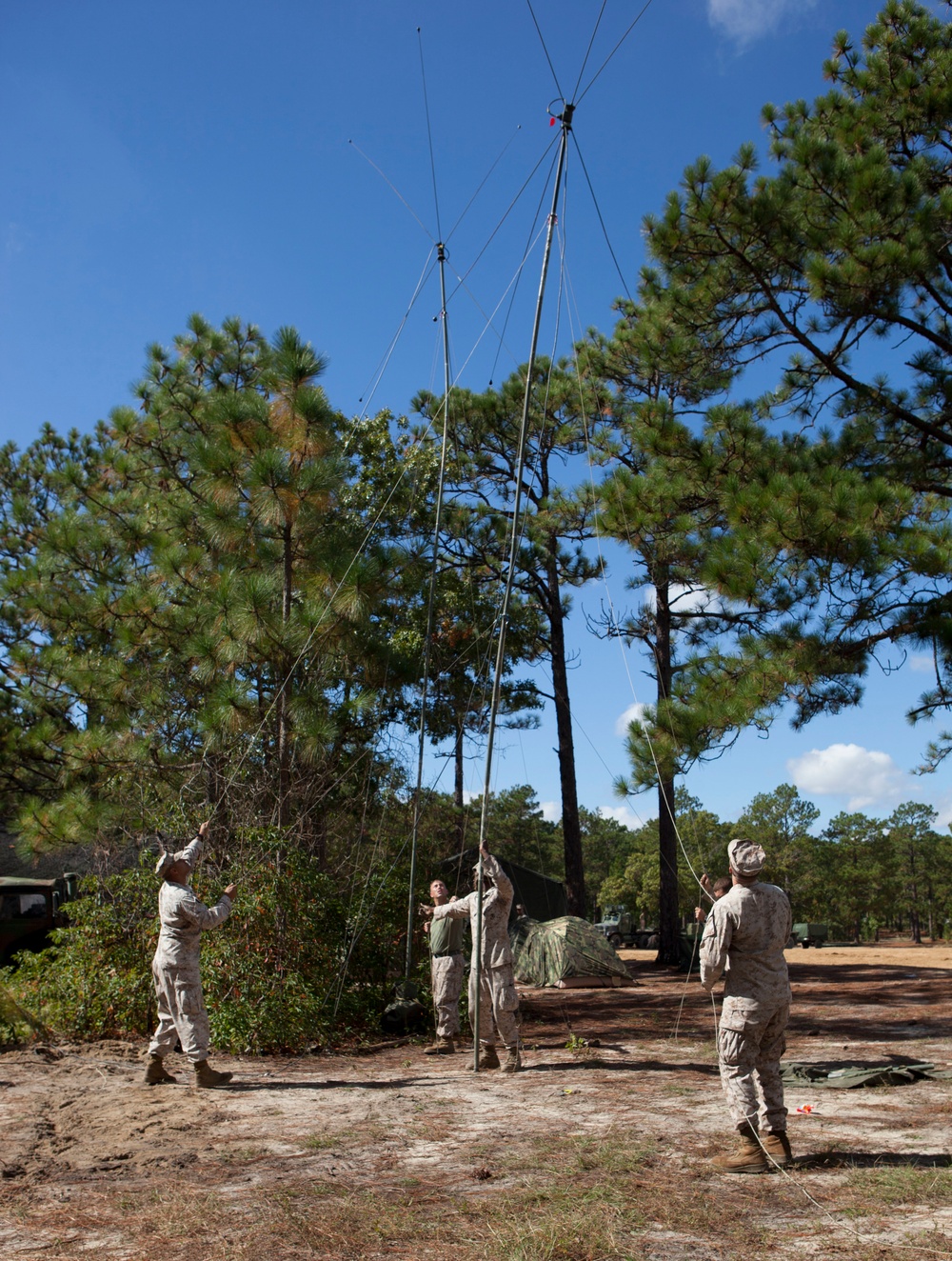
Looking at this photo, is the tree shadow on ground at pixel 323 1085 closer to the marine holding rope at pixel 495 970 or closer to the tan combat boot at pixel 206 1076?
the tan combat boot at pixel 206 1076

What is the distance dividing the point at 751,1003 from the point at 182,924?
14.5 ft

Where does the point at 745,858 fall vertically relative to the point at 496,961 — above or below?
above

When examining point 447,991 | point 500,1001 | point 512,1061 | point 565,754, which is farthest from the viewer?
point 565,754

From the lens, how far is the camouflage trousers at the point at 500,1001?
8.52 meters

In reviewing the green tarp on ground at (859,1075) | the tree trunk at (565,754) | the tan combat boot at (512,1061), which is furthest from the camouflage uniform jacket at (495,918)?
the tree trunk at (565,754)

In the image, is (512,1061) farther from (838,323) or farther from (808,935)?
(808,935)

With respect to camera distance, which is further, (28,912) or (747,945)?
(28,912)

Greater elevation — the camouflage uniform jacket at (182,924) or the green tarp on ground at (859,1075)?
the camouflage uniform jacket at (182,924)

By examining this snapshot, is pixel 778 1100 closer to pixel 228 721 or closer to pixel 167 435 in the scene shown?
pixel 228 721

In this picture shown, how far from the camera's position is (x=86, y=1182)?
4957 mm

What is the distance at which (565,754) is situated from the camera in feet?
67.3

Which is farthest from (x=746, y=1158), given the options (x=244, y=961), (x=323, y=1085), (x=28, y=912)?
(x=28, y=912)

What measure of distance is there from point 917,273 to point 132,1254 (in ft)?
35.8

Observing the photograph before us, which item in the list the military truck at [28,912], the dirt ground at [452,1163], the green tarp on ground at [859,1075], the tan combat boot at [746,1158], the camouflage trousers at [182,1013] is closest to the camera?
the dirt ground at [452,1163]
